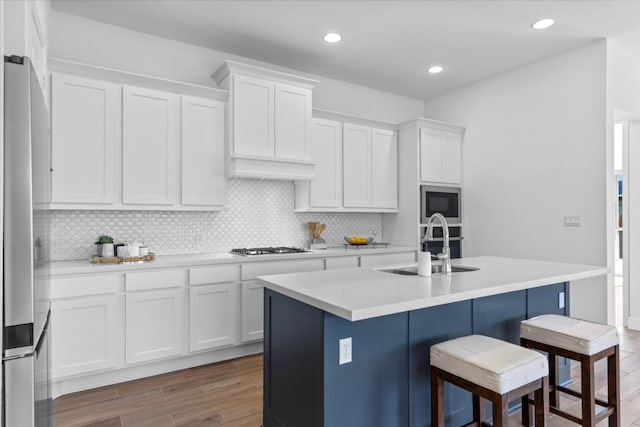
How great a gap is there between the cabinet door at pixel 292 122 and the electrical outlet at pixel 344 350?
7.84ft

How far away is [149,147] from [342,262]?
2.11 metres

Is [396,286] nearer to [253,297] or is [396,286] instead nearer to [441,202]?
[253,297]

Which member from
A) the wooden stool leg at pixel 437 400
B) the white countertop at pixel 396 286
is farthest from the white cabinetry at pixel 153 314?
the wooden stool leg at pixel 437 400

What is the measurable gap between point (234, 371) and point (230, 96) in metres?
2.40

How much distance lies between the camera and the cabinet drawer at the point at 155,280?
2918 mm

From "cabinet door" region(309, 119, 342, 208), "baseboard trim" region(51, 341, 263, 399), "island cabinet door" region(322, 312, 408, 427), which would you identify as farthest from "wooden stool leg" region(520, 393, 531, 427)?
"cabinet door" region(309, 119, 342, 208)

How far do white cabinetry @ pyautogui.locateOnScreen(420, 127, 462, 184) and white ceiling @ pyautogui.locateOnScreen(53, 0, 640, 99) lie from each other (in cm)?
79

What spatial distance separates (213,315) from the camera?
328 centimetres

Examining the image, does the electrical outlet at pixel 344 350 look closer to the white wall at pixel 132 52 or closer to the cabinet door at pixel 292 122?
the cabinet door at pixel 292 122

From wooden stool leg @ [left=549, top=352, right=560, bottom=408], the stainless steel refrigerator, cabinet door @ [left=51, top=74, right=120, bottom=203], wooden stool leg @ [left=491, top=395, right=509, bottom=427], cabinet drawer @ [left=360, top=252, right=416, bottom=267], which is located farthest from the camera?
cabinet drawer @ [left=360, top=252, right=416, bottom=267]

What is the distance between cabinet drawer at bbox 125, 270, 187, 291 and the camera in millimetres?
2918

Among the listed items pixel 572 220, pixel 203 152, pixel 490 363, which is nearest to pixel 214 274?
pixel 203 152

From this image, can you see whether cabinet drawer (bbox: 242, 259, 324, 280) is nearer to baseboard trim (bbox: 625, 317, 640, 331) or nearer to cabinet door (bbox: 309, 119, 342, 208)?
cabinet door (bbox: 309, 119, 342, 208)

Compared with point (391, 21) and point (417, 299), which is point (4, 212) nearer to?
point (417, 299)
